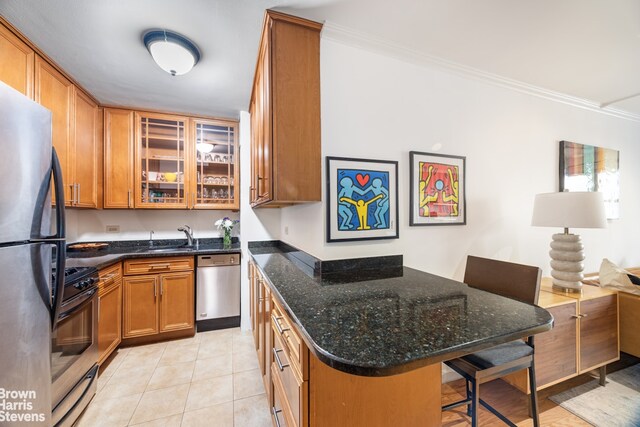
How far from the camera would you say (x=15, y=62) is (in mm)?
1642

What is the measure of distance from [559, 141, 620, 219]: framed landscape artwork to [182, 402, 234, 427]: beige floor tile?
340 centimetres

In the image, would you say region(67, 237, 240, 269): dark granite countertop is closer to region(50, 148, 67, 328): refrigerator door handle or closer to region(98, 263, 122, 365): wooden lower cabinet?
region(98, 263, 122, 365): wooden lower cabinet

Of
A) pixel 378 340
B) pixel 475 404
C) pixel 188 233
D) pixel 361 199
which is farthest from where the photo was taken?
pixel 188 233

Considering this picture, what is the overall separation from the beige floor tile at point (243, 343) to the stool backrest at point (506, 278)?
2.02 metres

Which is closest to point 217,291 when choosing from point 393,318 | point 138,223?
point 138,223

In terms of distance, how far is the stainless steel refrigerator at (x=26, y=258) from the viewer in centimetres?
93

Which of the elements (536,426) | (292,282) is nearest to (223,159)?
(292,282)

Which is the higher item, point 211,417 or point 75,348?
point 75,348

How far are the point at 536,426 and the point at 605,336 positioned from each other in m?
1.20

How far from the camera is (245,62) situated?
1.91m

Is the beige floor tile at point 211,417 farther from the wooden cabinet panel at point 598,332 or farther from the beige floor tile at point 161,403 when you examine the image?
the wooden cabinet panel at point 598,332

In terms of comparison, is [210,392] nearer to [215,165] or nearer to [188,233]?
[188,233]

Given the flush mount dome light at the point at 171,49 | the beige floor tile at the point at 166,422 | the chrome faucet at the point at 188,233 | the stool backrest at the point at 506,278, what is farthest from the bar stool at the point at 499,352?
the chrome faucet at the point at 188,233

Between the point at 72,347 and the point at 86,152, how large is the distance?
73.4 inches
